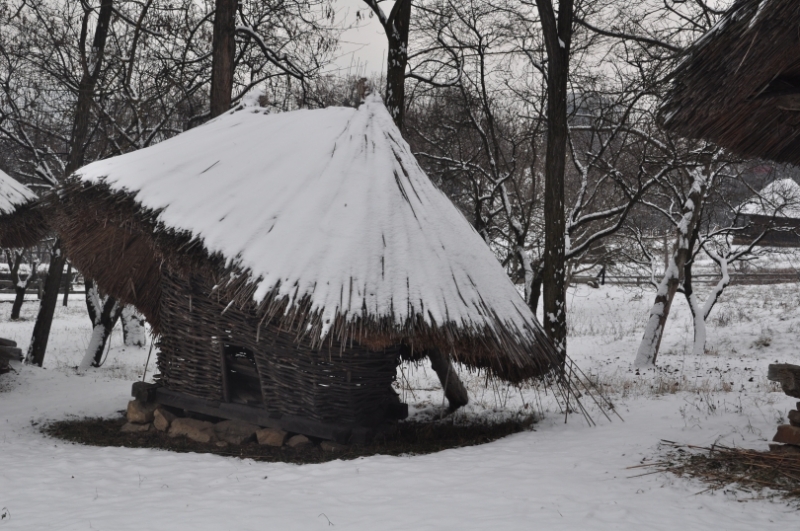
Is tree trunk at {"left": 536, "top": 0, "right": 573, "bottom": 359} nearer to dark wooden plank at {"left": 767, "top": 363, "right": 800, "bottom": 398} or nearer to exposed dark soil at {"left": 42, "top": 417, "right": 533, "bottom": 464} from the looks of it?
exposed dark soil at {"left": 42, "top": 417, "right": 533, "bottom": 464}

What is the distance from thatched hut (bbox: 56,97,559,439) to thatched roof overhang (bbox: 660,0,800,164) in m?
2.40

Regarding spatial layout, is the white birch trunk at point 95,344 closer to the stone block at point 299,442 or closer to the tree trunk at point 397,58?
the tree trunk at point 397,58

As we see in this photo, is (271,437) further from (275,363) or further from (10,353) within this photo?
(10,353)

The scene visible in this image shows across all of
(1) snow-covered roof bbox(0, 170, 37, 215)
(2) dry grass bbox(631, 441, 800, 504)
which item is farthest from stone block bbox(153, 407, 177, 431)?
(2) dry grass bbox(631, 441, 800, 504)

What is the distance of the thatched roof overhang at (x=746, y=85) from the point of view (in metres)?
4.69

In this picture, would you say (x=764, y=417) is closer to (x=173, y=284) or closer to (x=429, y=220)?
(x=429, y=220)

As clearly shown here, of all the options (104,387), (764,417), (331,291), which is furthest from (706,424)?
(104,387)

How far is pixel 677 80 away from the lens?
18.4 feet

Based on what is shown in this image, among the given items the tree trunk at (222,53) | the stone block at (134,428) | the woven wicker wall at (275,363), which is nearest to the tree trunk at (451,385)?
the woven wicker wall at (275,363)

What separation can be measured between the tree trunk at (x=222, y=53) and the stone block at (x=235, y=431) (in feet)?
17.0

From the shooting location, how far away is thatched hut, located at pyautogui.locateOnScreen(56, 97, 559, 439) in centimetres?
579

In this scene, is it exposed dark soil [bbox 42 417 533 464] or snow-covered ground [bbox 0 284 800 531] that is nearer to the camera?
snow-covered ground [bbox 0 284 800 531]

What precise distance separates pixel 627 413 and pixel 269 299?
402 centimetres

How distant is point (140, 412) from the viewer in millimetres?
7633
